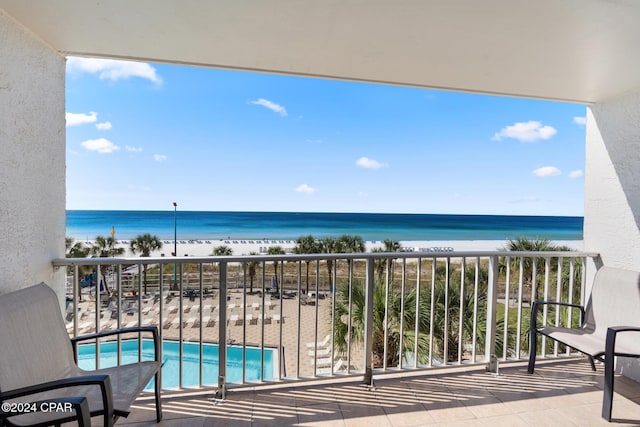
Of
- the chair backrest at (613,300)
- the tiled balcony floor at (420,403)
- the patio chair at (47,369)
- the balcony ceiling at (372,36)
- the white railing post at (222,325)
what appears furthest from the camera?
the chair backrest at (613,300)

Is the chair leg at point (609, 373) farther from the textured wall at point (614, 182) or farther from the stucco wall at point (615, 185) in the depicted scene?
the textured wall at point (614, 182)

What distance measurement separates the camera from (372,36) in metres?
1.94

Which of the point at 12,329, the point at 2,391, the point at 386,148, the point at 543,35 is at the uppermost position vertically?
the point at 386,148

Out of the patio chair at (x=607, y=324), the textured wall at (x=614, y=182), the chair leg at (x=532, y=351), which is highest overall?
the textured wall at (x=614, y=182)

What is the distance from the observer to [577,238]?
22.7m

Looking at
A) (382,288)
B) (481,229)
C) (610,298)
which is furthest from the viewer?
(481,229)

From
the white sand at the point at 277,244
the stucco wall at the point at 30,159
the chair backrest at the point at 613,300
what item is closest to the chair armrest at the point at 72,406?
the stucco wall at the point at 30,159

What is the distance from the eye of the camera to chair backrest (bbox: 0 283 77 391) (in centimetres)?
145

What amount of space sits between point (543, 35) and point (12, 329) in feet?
10.4

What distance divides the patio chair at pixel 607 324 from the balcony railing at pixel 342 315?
0.85 ft

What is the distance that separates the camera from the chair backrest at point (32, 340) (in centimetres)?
145

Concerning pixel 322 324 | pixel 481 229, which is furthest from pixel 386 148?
pixel 322 324

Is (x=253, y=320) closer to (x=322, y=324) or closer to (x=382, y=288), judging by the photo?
(x=322, y=324)

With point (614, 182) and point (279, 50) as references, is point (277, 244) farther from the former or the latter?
point (279, 50)
